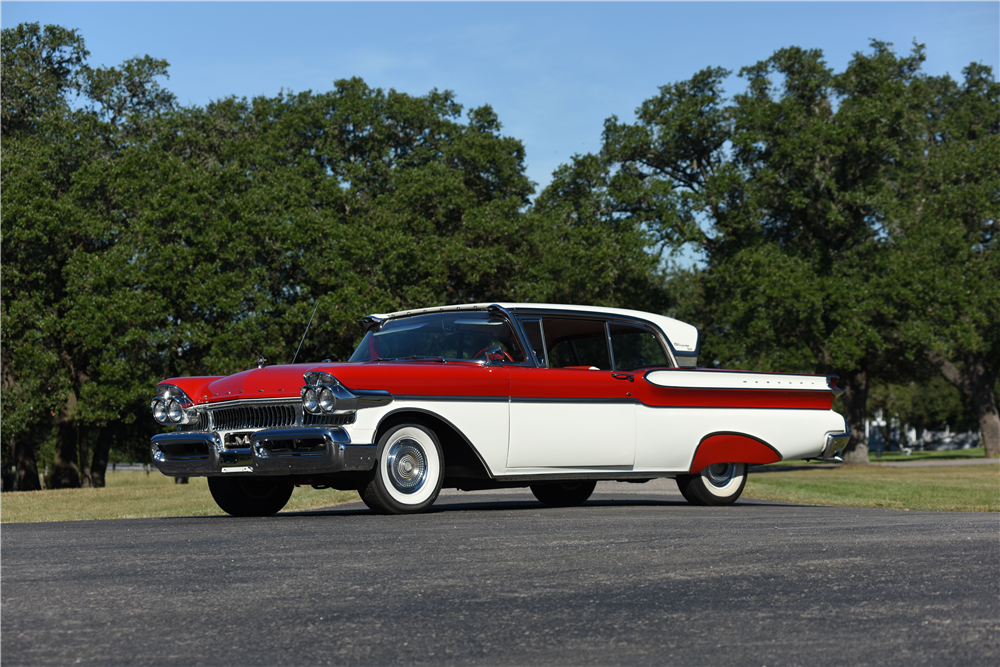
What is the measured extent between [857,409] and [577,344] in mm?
28906

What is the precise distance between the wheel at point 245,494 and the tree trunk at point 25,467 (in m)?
30.0

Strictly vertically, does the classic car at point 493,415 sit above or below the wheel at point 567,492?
above

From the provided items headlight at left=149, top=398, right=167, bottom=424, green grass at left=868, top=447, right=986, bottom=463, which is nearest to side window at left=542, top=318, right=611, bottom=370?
headlight at left=149, top=398, right=167, bottom=424

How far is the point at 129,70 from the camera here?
42.0 metres

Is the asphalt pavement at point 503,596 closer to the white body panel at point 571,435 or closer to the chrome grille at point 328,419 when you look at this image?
the chrome grille at point 328,419

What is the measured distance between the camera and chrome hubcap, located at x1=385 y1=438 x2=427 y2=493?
892 cm

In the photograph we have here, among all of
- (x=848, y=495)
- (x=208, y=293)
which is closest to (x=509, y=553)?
(x=848, y=495)

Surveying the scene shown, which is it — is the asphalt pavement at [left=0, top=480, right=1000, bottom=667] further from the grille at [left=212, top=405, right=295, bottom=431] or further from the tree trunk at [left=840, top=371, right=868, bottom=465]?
the tree trunk at [left=840, top=371, right=868, bottom=465]

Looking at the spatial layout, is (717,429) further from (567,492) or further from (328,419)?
(328,419)

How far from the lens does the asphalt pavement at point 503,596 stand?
3.82 metres

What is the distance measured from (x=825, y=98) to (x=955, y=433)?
2753 inches

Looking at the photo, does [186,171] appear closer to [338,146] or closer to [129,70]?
[338,146]

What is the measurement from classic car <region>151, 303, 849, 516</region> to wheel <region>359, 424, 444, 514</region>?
0.01 meters

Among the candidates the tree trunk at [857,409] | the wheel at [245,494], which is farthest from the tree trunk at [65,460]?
the wheel at [245,494]
